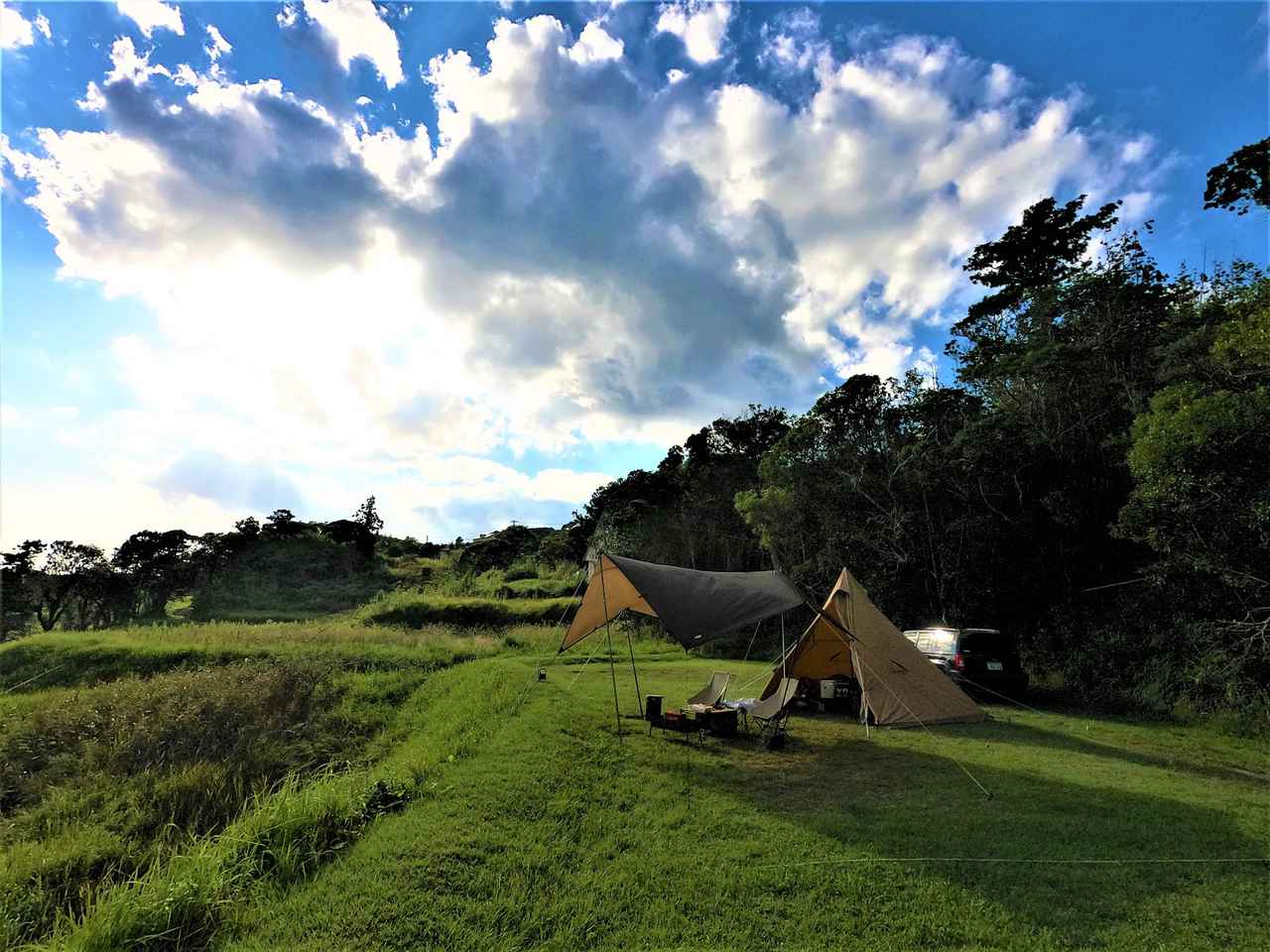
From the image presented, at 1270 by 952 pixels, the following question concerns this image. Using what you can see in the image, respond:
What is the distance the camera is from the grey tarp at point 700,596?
829 centimetres

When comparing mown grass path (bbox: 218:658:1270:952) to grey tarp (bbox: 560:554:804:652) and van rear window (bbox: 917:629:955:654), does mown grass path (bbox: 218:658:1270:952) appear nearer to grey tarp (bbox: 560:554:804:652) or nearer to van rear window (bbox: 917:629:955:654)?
grey tarp (bbox: 560:554:804:652)

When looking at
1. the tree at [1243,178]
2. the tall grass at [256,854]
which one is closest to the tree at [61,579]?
the tall grass at [256,854]

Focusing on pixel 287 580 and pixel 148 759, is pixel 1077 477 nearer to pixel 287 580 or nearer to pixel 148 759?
pixel 148 759

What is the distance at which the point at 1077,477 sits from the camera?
13102mm

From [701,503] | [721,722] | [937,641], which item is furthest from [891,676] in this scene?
[701,503]

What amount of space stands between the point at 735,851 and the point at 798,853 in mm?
456

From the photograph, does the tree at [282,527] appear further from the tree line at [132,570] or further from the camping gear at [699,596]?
the camping gear at [699,596]

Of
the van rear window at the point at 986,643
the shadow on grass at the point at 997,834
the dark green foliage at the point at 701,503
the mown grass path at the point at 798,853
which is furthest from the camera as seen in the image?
the dark green foliage at the point at 701,503

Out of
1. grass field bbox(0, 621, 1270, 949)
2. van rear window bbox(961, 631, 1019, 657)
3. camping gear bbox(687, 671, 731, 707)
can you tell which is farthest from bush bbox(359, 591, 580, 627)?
grass field bbox(0, 621, 1270, 949)

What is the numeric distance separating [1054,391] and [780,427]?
536 inches

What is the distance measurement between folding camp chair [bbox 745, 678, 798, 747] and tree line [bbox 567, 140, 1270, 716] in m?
6.39

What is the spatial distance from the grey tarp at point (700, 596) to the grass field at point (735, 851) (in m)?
1.51

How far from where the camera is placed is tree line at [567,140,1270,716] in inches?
354

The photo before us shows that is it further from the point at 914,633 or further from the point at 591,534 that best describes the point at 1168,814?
the point at 591,534
